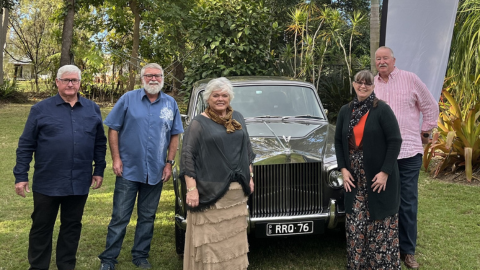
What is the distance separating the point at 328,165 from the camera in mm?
4141

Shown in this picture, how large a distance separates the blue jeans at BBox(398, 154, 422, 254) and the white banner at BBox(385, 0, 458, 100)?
1.51m

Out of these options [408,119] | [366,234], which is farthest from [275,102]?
[366,234]

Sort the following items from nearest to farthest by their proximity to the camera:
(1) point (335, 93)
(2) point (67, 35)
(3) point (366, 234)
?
1. (3) point (366, 234)
2. (1) point (335, 93)
3. (2) point (67, 35)

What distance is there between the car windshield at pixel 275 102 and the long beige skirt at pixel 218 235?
81.7 inches

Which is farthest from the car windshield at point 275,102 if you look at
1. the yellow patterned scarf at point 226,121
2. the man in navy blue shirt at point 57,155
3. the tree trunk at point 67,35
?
the tree trunk at point 67,35

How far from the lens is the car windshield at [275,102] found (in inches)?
212

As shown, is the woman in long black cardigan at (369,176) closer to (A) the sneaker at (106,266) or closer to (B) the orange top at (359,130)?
(B) the orange top at (359,130)

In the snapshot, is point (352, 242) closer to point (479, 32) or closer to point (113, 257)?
point (113, 257)

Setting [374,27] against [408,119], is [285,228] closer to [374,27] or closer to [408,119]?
[408,119]

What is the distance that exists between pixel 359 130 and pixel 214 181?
4.28ft

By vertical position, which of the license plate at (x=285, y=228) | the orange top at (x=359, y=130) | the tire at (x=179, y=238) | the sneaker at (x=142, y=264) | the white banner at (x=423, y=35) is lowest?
the sneaker at (x=142, y=264)

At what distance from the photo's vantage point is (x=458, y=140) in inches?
306

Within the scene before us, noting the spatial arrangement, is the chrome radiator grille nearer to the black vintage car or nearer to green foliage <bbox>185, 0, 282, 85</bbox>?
the black vintage car

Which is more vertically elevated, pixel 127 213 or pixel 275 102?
pixel 275 102
